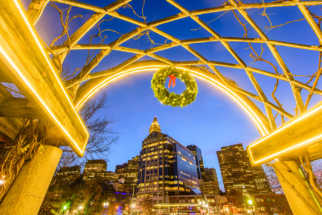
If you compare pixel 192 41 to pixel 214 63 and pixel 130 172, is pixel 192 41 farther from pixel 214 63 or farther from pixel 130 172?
pixel 130 172

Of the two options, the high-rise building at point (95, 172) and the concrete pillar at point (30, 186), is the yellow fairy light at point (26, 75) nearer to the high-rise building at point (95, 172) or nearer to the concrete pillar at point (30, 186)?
the concrete pillar at point (30, 186)

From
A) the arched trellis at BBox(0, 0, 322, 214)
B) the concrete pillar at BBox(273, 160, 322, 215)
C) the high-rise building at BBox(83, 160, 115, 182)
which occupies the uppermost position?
the high-rise building at BBox(83, 160, 115, 182)

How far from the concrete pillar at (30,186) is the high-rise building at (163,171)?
8131 centimetres

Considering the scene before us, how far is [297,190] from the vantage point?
235cm

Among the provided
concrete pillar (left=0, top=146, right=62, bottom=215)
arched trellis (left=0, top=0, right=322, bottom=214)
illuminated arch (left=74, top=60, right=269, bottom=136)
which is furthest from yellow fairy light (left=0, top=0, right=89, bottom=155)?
illuminated arch (left=74, top=60, right=269, bottom=136)

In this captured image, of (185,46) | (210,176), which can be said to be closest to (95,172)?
(185,46)

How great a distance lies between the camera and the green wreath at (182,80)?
11.7ft

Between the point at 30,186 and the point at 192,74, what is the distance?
386 cm

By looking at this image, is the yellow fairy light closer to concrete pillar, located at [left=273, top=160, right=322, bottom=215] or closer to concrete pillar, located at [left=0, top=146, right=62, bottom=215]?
concrete pillar, located at [left=0, top=146, right=62, bottom=215]

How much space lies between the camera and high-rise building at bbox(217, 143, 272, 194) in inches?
946

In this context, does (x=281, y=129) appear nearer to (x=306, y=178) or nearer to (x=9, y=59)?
(x=306, y=178)

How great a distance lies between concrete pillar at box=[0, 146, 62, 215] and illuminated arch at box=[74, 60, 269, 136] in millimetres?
996

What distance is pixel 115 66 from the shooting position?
3.14 meters

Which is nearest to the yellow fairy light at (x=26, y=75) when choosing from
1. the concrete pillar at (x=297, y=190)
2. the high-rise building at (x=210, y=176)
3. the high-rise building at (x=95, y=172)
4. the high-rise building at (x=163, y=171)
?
the concrete pillar at (x=297, y=190)
